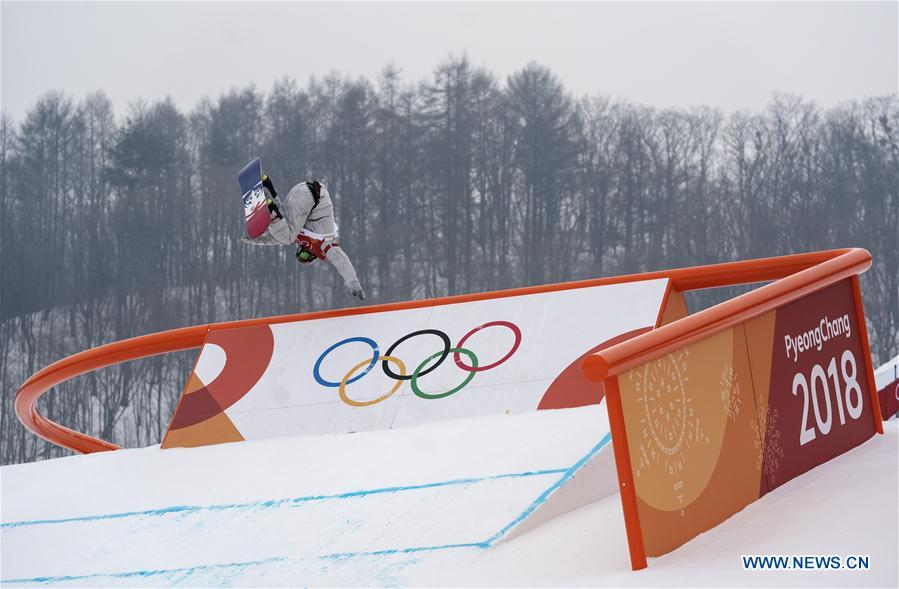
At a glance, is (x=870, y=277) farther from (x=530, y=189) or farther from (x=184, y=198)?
(x=184, y=198)

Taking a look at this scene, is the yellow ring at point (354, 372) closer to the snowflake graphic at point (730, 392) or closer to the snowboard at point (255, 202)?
the snowboard at point (255, 202)

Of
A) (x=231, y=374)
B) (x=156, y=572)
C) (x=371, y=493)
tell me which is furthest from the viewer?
(x=231, y=374)

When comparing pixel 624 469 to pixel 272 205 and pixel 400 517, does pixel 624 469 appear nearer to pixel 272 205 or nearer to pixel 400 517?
pixel 400 517

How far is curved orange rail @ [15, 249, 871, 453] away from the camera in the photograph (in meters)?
3.49

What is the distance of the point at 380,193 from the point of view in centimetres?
3600

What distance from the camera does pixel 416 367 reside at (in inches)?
277

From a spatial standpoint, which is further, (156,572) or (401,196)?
(401,196)

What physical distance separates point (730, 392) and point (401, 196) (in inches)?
1294

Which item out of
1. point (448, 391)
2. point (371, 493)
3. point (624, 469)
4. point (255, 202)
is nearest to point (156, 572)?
point (371, 493)

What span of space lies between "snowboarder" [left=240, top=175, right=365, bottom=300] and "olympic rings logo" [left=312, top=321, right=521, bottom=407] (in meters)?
0.71

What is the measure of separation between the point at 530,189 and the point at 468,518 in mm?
31552

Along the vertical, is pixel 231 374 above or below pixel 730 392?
above

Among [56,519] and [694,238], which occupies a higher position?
[694,238]

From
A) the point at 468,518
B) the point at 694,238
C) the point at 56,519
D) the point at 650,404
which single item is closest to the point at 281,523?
the point at 468,518
